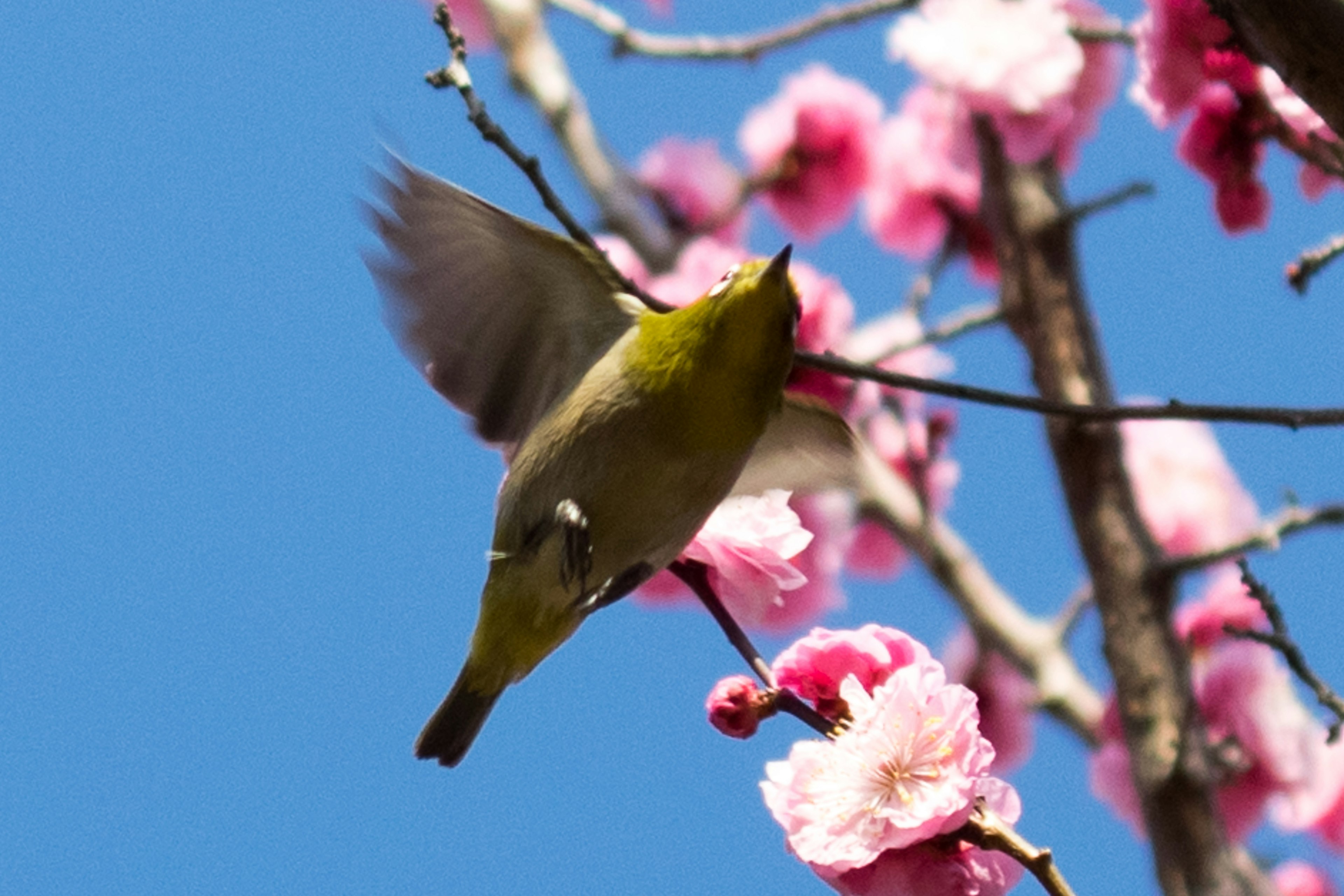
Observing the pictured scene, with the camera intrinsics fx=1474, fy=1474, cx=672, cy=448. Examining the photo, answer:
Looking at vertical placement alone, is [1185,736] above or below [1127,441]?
below

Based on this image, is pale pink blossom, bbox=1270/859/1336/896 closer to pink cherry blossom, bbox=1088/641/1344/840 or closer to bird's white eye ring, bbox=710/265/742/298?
pink cherry blossom, bbox=1088/641/1344/840

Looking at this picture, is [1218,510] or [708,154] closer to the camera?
[1218,510]

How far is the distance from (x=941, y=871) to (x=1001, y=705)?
2099 millimetres

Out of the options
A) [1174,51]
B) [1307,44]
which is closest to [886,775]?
[1307,44]

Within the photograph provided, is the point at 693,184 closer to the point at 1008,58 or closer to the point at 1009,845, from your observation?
the point at 1008,58

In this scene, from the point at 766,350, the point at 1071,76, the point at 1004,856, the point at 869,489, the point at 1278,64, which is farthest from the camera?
the point at 869,489

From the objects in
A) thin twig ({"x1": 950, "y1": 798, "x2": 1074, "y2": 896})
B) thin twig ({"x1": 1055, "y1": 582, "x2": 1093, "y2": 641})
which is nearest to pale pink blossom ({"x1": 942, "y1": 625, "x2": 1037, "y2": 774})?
thin twig ({"x1": 1055, "y1": 582, "x2": 1093, "y2": 641})

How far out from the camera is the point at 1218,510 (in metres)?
3.48

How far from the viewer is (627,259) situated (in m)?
3.67

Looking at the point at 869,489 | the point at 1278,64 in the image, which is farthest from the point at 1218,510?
the point at 1278,64

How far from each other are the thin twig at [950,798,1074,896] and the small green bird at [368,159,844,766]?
52 centimetres

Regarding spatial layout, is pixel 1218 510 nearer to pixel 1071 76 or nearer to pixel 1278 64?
pixel 1071 76

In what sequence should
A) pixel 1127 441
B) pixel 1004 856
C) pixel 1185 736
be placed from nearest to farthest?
pixel 1004 856, pixel 1185 736, pixel 1127 441

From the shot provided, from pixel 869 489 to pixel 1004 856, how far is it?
1.97 m
